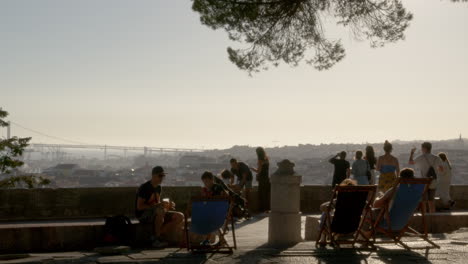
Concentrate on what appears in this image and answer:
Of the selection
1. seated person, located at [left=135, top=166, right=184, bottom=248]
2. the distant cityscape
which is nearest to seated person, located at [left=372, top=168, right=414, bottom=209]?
seated person, located at [left=135, top=166, right=184, bottom=248]

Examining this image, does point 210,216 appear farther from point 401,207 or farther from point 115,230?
point 401,207

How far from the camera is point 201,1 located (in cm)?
1800

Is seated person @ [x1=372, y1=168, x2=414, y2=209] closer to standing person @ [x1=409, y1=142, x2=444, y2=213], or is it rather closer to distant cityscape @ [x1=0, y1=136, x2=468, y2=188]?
A: standing person @ [x1=409, y1=142, x2=444, y2=213]

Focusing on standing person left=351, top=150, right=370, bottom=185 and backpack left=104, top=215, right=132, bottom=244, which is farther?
standing person left=351, top=150, right=370, bottom=185

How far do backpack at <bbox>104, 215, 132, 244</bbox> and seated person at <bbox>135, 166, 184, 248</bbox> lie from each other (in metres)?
0.34

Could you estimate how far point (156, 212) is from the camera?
10.5 meters

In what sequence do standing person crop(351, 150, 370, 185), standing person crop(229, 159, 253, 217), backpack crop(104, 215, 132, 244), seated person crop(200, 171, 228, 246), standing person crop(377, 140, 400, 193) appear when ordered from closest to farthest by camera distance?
1. backpack crop(104, 215, 132, 244)
2. seated person crop(200, 171, 228, 246)
3. standing person crop(377, 140, 400, 193)
4. standing person crop(351, 150, 370, 185)
5. standing person crop(229, 159, 253, 217)

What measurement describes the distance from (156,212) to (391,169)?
18.7 feet

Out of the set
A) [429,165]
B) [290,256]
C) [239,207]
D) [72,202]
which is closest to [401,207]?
[290,256]

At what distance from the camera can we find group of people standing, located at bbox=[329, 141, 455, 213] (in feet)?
47.8

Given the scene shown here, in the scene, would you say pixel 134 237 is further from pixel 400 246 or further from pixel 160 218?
pixel 400 246

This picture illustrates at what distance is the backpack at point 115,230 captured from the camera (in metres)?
10.1

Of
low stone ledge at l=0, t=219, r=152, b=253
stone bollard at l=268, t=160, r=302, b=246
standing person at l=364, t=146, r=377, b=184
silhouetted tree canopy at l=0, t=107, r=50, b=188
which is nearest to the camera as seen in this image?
low stone ledge at l=0, t=219, r=152, b=253

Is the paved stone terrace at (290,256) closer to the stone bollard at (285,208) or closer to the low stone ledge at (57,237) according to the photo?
the stone bollard at (285,208)
